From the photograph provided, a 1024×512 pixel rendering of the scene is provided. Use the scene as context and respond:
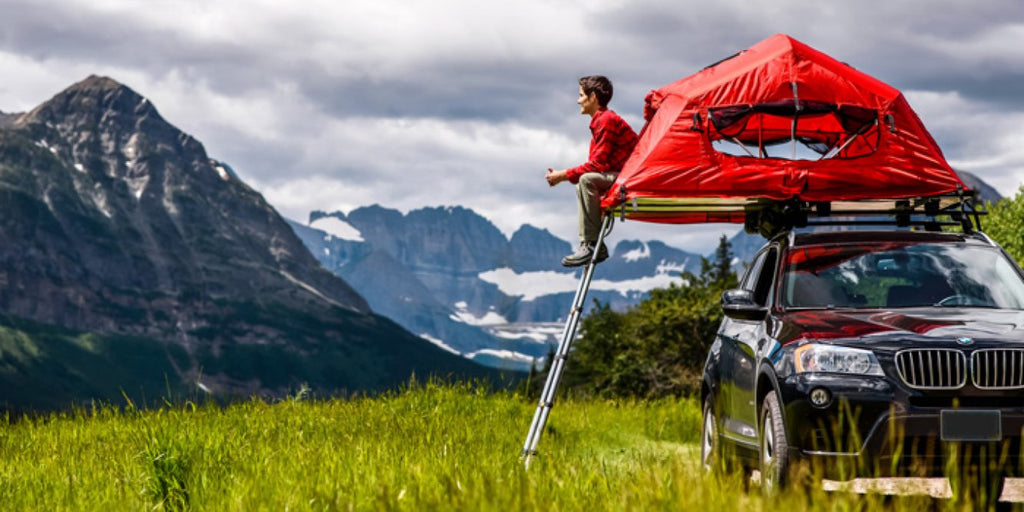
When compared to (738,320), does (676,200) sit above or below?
above

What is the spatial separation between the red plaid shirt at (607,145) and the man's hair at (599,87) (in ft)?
0.38

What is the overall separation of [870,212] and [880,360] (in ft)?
12.9

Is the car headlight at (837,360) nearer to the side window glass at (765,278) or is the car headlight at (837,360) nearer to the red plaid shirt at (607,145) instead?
the side window glass at (765,278)

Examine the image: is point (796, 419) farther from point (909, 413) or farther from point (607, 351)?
point (607, 351)

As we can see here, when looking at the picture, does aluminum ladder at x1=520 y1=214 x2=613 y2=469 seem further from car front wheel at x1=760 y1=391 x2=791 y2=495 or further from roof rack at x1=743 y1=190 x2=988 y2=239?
car front wheel at x1=760 y1=391 x2=791 y2=495

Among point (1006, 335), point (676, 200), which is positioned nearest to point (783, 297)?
point (1006, 335)

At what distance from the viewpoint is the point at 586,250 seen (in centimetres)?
988

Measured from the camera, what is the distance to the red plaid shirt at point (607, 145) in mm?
9992

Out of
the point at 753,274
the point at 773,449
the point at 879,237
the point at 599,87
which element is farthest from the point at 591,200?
the point at 773,449

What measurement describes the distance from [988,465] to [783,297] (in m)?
1.97

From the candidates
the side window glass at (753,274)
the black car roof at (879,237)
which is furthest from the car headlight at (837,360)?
the side window glass at (753,274)

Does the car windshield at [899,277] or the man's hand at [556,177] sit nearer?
the car windshield at [899,277]

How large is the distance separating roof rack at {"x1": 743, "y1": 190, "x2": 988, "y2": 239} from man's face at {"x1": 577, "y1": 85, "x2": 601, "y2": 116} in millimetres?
1807

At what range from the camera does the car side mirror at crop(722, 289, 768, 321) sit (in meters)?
7.55
